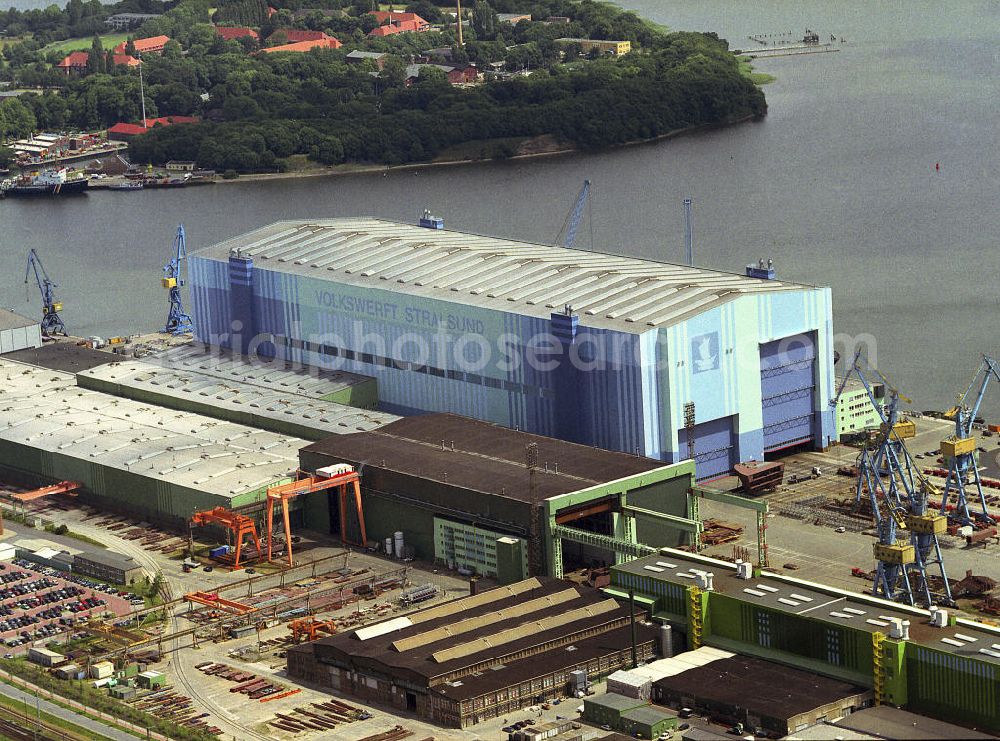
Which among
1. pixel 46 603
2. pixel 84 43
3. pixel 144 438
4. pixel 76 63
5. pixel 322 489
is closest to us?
pixel 46 603

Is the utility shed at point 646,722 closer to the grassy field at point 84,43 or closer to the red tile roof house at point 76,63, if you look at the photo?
the red tile roof house at point 76,63

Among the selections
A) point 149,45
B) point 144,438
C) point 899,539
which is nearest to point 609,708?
point 899,539

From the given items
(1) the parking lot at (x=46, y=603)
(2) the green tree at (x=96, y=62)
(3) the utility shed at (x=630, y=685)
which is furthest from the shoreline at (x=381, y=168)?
(3) the utility shed at (x=630, y=685)

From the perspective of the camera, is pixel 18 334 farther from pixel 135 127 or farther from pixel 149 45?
pixel 149 45

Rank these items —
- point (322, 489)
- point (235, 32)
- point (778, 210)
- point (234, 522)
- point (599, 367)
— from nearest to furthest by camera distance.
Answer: point (234, 522) < point (322, 489) < point (599, 367) < point (778, 210) < point (235, 32)

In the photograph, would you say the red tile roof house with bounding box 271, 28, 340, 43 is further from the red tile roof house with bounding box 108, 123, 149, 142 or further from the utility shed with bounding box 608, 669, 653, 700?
the utility shed with bounding box 608, 669, 653, 700

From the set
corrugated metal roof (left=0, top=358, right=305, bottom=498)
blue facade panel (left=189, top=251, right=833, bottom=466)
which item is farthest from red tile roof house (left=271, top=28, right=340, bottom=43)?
blue facade panel (left=189, top=251, right=833, bottom=466)
